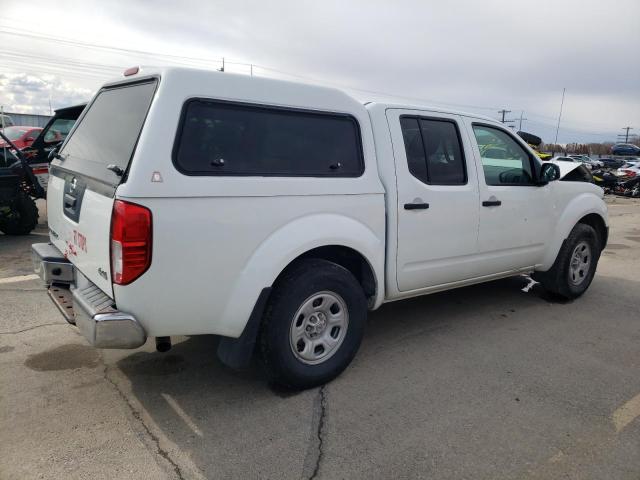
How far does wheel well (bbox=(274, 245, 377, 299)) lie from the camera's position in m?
3.43

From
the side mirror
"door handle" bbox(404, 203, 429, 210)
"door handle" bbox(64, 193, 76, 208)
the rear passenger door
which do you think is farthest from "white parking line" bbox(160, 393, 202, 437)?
the side mirror

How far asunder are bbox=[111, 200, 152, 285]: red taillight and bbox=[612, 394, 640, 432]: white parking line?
2.98m

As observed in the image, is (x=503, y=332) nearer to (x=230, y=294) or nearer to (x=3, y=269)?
A: (x=230, y=294)

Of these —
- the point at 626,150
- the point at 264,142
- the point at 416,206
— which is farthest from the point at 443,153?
the point at 626,150

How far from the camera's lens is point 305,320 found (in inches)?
128

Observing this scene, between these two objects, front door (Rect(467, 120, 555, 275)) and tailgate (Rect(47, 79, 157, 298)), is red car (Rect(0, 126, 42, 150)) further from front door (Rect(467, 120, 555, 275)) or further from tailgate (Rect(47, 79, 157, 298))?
front door (Rect(467, 120, 555, 275))

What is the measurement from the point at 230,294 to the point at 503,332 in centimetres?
279

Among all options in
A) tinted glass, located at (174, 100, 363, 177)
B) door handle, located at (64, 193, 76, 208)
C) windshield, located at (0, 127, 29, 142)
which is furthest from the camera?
windshield, located at (0, 127, 29, 142)

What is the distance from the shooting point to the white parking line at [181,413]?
2.88 metres

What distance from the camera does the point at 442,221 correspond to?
3959 millimetres

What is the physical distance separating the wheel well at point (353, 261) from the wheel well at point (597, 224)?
3.10 m

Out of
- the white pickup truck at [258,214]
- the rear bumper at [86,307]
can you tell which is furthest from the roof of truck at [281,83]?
the rear bumper at [86,307]

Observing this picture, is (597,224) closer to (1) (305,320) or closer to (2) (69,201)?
(1) (305,320)

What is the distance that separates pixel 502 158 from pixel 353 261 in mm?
1964
